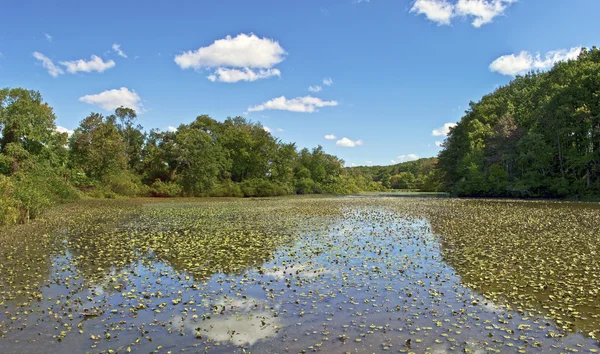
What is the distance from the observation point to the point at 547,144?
45188mm

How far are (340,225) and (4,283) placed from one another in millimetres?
15132

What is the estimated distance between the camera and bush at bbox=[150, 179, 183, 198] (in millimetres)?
55906

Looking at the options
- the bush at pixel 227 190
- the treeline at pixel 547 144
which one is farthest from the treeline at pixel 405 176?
the bush at pixel 227 190

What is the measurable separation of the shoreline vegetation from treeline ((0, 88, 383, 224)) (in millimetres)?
140

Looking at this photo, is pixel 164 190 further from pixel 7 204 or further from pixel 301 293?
pixel 301 293

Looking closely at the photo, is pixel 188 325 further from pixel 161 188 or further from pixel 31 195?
pixel 161 188

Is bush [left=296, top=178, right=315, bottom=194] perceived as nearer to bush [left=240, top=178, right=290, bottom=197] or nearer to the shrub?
bush [left=240, top=178, right=290, bottom=197]

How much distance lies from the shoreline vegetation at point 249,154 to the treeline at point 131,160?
14cm

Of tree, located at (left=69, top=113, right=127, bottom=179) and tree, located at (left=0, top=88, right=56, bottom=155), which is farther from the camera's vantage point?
tree, located at (left=69, top=113, right=127, bottom=179)

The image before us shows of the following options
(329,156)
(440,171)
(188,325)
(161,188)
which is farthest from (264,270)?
(329,156)

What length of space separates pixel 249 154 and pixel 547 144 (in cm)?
4528

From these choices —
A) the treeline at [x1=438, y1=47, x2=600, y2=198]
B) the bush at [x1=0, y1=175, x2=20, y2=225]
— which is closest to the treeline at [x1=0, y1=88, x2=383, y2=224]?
the bush at [x1=0, y1=175, x2=20, y2=225]

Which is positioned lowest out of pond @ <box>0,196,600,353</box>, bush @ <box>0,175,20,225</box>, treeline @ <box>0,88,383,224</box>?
pond @ <box>0,196,600,353</box>

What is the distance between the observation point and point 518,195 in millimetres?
46656
